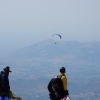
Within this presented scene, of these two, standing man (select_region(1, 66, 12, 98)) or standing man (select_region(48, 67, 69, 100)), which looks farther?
standing man (select_region(1, 66, 12, 98))

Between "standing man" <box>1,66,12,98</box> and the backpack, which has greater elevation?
"standing man" <box>1,66,12,98</box>

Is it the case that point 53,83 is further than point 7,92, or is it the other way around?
point 7,92

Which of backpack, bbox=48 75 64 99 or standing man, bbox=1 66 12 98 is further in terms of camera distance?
standing man, bbox=1 66 12 98

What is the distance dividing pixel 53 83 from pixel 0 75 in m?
3.61

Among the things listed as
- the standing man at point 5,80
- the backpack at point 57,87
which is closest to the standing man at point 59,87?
the backpack at point 57,87

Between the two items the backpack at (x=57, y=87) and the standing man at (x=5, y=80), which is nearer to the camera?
the backpack at (x=57, y=87)

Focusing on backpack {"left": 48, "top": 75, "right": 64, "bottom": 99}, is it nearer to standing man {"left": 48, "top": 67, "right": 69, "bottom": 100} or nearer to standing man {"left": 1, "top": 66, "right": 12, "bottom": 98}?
standing man {"left": 48, "top": 67, "right": 69, "bottom": 100}

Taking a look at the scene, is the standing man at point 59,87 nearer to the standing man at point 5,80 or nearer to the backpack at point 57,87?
the backpack at point 57,87

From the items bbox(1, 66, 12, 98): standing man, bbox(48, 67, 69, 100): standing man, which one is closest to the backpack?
bbox(48, 67, 69, 100): standing man

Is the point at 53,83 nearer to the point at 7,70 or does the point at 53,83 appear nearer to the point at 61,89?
the point at 61,89

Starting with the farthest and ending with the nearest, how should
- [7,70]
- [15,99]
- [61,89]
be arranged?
1. [15,99]
2. [7,70]
3. [61,89]

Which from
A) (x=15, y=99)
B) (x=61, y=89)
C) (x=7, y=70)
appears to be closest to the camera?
(x=61, y=89)

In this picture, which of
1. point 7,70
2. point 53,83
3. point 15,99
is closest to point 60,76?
point 53,83

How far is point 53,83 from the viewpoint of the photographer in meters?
16.3
